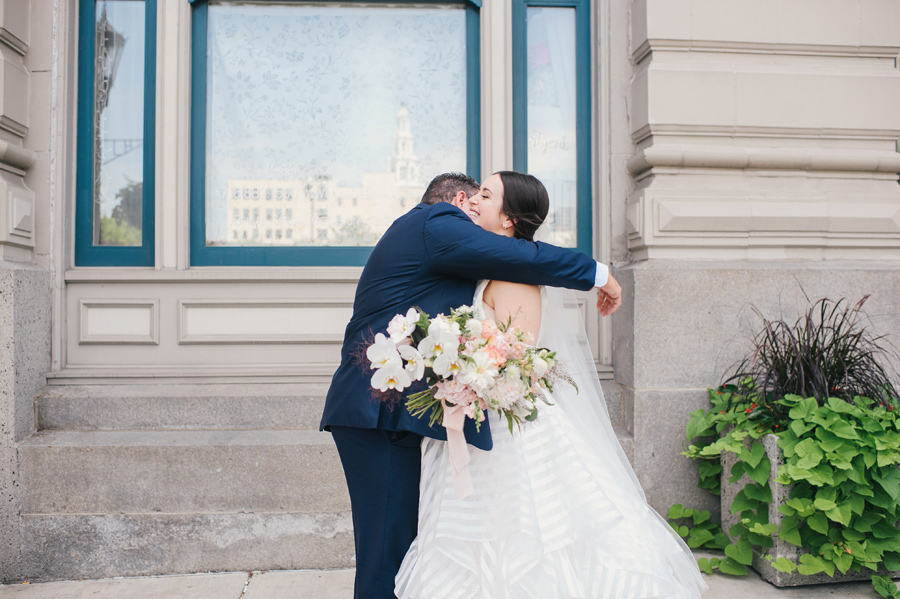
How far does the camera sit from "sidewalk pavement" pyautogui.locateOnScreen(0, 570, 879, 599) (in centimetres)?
362

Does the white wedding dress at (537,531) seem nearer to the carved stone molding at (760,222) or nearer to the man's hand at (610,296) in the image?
the man's hand at (610,296)

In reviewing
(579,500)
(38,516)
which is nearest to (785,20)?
(579,500)

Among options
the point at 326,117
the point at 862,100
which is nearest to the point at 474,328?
the point at 326,117

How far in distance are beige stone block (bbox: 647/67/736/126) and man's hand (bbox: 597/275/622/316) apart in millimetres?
2269

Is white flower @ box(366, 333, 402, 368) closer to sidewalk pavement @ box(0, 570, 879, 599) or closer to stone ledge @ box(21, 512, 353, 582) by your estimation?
sidewalk pavement @ box(0, 570, 879, 599)

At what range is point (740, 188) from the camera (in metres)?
4.49

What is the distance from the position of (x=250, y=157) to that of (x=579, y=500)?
12.6ft

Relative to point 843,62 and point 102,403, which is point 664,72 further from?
point 102,403

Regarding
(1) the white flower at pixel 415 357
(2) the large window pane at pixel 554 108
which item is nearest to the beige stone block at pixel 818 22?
(2) the large window pane at pixel 554 108

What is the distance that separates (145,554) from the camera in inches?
160

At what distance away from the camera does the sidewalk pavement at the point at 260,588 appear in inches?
142

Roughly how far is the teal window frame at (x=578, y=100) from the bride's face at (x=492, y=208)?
97.2 inches

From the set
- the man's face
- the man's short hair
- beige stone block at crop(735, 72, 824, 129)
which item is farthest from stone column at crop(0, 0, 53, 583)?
beige stone block at crop(735, 72, 824, 129)

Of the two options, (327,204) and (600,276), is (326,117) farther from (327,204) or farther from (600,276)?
(600,276)
